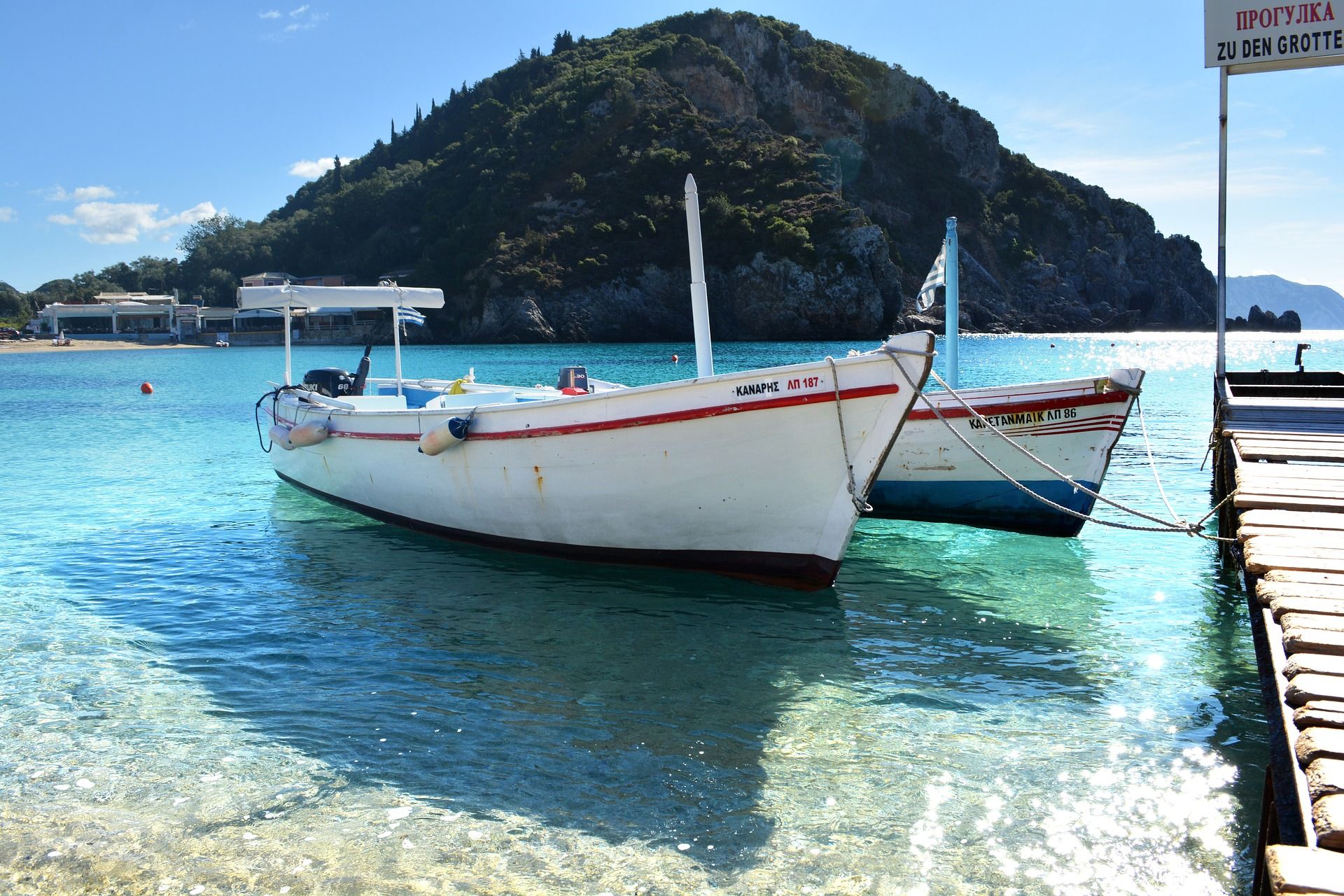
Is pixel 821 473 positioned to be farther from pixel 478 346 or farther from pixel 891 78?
pixel 891 78

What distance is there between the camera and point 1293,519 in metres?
5.58

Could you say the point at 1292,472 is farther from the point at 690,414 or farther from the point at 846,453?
the point at 690,414

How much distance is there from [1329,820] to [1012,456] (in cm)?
823

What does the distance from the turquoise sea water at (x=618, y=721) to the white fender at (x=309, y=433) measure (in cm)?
132

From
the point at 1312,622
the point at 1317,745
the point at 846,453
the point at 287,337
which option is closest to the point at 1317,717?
the point at 1317,745

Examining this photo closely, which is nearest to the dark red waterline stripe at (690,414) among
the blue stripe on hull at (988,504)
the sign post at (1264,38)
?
the blue stripe on hull at (988,504)

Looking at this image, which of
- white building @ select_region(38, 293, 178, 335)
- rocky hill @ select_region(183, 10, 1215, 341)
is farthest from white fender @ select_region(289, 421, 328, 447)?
white building @ select_region(38, 293, 178, 335)

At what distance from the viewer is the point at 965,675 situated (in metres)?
6.36

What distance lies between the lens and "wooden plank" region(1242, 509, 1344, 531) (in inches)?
214

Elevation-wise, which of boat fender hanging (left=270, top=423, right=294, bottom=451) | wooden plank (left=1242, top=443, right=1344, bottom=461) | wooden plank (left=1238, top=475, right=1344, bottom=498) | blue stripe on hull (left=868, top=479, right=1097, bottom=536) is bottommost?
blue stripe on hull (left=868, top=479, right=1097, bottom=536)

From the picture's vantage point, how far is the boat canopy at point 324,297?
1161 centimetres

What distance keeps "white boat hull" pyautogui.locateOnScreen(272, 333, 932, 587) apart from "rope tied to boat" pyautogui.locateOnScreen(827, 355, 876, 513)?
2 centimetres

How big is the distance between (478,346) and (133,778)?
8660cm

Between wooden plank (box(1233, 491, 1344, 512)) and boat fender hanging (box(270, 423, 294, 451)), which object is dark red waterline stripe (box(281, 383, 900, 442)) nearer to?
wooden plank (box(1233, 491, 1344, 512))
